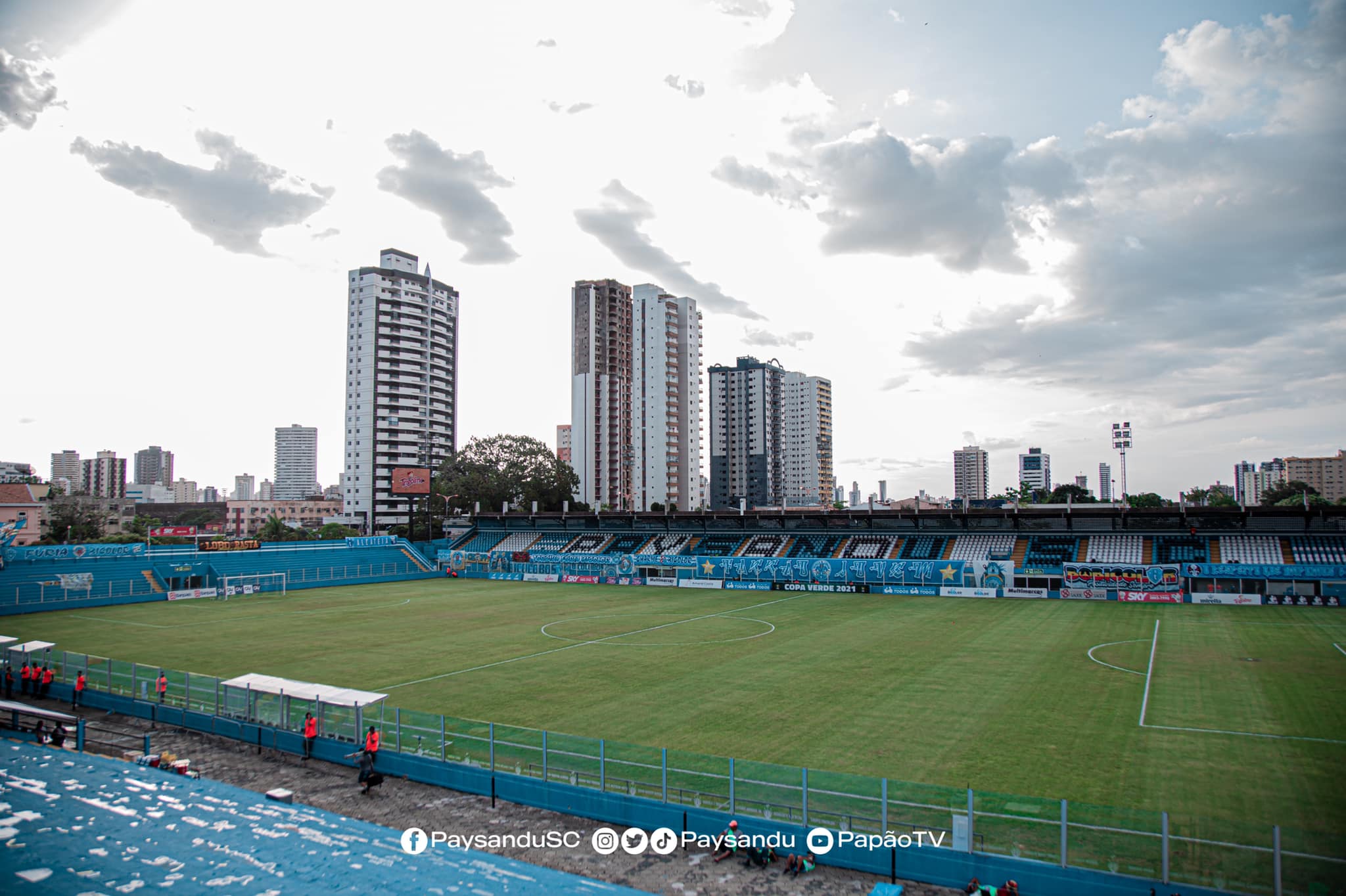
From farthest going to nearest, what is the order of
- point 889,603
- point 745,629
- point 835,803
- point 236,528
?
point 236,528 → point 889,603 → point 745,629 → point 835,803

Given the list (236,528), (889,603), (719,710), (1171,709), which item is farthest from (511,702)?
(236,528)

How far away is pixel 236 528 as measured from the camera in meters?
172

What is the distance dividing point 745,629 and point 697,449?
110 metres

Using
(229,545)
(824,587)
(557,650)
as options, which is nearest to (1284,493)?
(824,587)

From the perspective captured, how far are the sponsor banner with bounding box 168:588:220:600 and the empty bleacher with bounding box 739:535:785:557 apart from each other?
1885 inches

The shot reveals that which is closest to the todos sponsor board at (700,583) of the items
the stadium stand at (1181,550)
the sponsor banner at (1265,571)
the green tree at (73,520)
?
the stadium stand at (1181,550)

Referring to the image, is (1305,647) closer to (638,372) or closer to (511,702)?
(511,702)

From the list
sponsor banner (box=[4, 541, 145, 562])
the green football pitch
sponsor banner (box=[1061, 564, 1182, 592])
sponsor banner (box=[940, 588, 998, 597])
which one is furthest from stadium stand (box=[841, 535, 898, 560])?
sponsor banner (box=[4, 541, 145, 562])

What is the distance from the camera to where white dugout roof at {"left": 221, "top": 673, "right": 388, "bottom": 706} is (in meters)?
20.8

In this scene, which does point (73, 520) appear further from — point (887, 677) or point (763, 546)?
point (887, 677)

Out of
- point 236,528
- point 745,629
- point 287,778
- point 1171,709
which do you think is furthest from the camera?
point 236,528

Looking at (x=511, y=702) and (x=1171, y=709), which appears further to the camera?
(x=511, y=702)

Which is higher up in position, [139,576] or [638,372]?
[638,372]

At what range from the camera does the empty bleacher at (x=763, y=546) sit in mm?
73938
